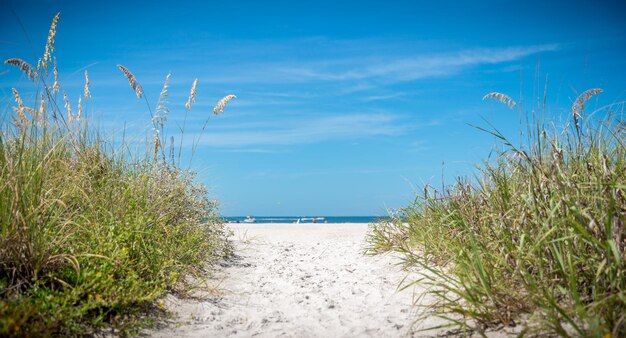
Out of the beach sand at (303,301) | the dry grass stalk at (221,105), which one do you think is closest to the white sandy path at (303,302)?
the beach sand at (303,301)

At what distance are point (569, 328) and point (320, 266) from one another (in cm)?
398

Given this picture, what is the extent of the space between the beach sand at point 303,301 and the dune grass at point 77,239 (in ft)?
1.25

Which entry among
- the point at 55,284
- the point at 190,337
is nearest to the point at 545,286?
the point at 190,337

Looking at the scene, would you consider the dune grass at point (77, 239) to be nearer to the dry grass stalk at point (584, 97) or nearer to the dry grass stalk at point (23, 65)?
the dry grass stalk at point (23, 65)

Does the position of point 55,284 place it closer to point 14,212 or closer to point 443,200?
point 14,212

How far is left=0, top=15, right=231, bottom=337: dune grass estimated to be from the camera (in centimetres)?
326

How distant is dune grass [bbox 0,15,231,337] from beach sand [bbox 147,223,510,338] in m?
0.38

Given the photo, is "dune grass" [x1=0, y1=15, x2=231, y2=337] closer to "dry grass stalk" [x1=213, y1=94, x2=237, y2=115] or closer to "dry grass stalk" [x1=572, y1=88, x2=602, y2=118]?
"dry grass stalk" [x1=213, y1=94, x2=237, y2=115]

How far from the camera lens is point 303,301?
459 centimetres

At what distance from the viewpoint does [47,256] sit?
141 inches

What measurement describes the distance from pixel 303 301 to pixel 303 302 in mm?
35

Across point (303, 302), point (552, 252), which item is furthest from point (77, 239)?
point (552, 252)

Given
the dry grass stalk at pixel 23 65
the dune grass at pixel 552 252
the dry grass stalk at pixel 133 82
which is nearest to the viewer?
the dune grass at pixel 552 252

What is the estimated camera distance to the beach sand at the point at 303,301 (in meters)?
3.69
